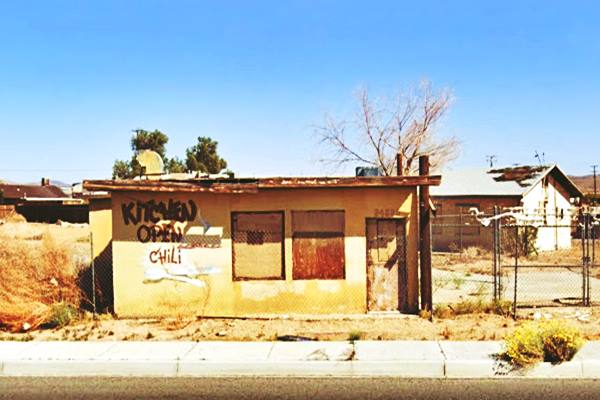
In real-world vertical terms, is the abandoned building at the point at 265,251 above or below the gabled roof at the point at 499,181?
below

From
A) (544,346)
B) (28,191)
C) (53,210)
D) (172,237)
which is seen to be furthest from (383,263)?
(28,191)

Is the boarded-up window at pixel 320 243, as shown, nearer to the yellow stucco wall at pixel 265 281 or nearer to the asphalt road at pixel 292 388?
the yellow stucco wall at pixel 265 281

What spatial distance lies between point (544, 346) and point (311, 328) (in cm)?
431

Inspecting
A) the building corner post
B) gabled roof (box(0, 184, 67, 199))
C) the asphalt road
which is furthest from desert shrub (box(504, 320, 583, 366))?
gabled roof (box(0, 184, 67, 199))

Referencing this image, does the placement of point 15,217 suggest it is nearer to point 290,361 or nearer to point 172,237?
point 172,237

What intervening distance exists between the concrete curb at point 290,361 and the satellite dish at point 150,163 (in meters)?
5.18

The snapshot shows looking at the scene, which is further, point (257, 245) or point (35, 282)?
point (35, 282)

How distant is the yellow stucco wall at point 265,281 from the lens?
12609 millimetres

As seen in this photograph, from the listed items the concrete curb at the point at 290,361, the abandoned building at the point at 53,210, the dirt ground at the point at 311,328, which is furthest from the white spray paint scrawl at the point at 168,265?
the abandoned building at the point at 53,210

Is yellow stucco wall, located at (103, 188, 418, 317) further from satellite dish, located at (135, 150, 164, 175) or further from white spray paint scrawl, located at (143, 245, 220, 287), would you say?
satellite dish, located at (135, 150, 164, 175)

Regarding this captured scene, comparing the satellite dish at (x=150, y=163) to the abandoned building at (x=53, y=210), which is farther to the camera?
the abandoned building at (x=53, y=210)

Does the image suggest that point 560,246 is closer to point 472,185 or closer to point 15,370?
point 472,185

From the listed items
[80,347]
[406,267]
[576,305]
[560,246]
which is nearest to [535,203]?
[560,246]

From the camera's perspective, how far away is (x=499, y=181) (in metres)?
31.0
